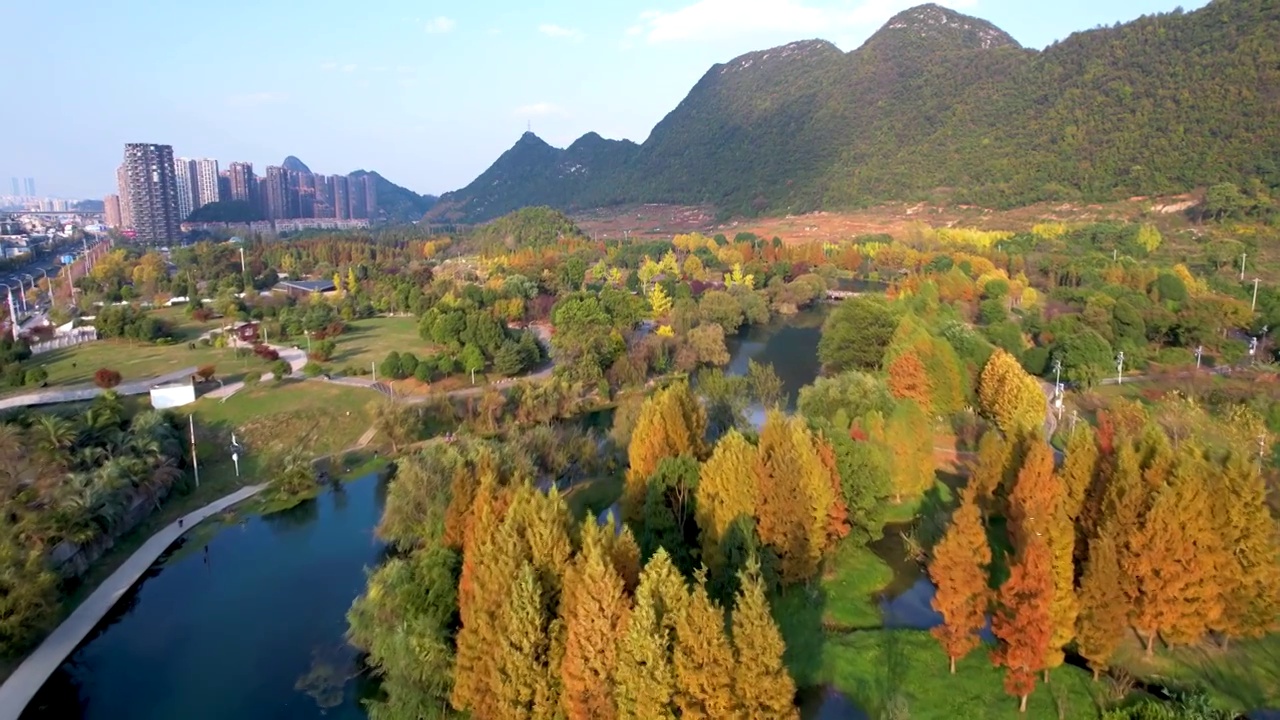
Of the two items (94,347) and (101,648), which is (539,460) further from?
(94,347)

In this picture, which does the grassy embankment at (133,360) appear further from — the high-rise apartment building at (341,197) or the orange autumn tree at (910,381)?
the high-rise apartment building at (341,197)

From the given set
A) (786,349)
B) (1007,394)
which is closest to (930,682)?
(1007,394)

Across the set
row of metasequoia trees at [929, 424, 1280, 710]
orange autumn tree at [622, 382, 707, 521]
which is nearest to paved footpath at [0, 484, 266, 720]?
orange autumn tree at [622, 382, 707, 521]

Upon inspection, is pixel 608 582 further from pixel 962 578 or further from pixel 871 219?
pixel 871 219

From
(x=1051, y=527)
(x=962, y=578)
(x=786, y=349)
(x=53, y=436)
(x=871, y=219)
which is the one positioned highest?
(x=871, y=219)

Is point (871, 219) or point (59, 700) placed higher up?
point (871, 219)

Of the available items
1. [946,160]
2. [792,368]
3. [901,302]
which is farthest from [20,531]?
[946,160]
